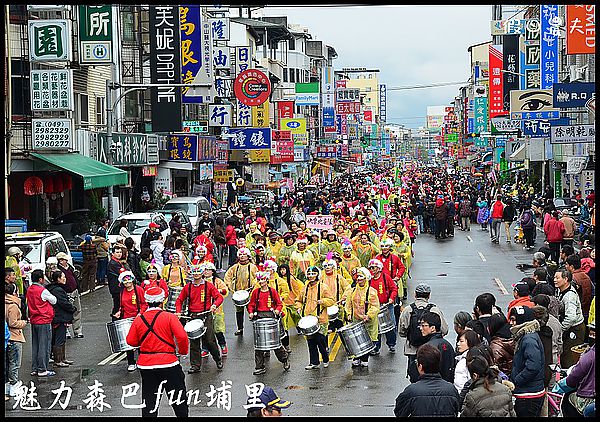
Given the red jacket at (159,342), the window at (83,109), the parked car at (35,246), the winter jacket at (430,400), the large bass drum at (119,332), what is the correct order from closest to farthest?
the winter jacket at (430,400), the red jacket at (159,342), the large bass drum at (119,332), the parked car at (35,246), the window at (83,109)

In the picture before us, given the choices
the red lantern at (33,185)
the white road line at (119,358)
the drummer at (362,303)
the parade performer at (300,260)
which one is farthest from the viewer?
the red lantern at (33,185)

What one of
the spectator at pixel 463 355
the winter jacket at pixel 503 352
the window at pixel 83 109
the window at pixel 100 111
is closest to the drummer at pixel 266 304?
the winter jacket at pixel 503 352

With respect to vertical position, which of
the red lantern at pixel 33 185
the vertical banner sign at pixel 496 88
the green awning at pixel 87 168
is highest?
the vertical banner sign at pixel 496 88

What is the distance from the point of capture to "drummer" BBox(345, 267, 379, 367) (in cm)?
1454

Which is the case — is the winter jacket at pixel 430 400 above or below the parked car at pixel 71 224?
above

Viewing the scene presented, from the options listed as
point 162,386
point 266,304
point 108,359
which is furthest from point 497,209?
point 162,386

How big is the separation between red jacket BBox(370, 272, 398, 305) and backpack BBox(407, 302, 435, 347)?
4.07m

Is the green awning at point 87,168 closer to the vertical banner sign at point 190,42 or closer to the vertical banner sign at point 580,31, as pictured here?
the vertical banner sign at point 190,42

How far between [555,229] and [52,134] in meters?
14.2

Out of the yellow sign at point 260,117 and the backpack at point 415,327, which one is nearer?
the backpack at point 415,327

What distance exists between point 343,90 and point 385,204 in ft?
322

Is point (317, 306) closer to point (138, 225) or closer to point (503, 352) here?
point (503, 352)

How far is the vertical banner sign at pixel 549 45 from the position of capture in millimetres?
36719

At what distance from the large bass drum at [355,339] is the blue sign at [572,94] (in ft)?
54.3
